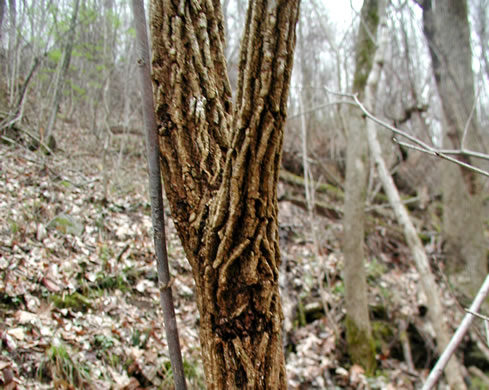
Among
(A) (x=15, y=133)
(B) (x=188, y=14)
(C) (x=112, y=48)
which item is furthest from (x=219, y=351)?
(C) (x=112, y=48)

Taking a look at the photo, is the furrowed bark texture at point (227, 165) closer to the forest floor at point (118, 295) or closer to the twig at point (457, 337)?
the twig at point (457, 337)

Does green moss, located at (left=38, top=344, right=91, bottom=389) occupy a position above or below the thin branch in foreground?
below

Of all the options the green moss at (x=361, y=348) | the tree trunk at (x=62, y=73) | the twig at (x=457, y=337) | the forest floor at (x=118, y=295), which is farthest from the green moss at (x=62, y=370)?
the tree trunk at (x=62, y=73)

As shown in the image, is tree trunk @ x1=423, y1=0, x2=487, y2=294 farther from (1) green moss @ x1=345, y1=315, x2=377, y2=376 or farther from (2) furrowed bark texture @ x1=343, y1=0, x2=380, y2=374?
(1) green moss @ x1=345, y1=315, x2=377, y2=376

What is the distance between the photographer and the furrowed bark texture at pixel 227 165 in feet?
3.21

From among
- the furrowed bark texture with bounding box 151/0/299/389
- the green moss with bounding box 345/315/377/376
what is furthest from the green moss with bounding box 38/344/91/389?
the green moss with bounding box 345/315/377/376

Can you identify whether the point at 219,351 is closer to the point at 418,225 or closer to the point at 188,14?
the point at 188,14

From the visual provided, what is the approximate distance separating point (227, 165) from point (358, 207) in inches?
146

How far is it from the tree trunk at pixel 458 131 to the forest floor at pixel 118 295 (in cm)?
83

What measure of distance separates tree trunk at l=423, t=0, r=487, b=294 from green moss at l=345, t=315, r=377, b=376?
2.03 meters

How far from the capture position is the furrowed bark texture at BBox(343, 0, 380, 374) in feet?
14.0

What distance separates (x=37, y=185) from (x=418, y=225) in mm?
7123

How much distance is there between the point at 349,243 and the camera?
4.45 m

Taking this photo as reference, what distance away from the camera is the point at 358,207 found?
441cm
